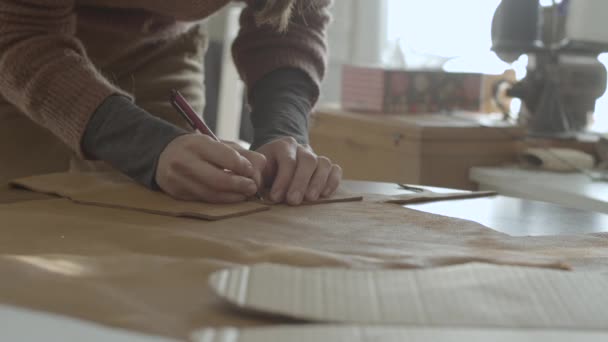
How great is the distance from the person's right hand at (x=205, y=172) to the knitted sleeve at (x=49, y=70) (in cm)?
16

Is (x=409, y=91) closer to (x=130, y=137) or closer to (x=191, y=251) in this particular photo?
(x=130, y=137)

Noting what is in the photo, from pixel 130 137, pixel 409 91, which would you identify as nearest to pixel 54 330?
pixel 130 137

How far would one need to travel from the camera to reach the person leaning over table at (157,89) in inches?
38.5

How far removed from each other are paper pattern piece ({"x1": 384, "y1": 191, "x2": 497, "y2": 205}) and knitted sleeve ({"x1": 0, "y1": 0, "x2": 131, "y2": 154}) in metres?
0.38

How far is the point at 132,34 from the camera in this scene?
1.34 metres

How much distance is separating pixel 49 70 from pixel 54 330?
0.66m

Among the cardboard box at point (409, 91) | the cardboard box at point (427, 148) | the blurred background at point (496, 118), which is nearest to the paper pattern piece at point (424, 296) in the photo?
the blurred background at point (496, 118)

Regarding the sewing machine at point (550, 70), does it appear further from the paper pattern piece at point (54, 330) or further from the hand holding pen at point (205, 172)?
the paper pattern piece at point (54, 330)

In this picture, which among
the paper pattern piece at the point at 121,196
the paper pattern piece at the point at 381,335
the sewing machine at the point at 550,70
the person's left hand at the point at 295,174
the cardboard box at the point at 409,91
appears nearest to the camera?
the paper pattern piece at the point at 381,335

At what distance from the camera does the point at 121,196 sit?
3.10 ft

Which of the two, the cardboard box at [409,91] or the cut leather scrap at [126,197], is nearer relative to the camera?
the cut leather scrap at [126,197]

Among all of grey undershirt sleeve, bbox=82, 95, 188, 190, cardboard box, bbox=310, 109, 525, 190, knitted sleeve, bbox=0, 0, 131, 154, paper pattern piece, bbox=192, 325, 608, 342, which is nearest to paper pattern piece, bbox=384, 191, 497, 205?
grey undershirt sleeve, bbox=82, 95, 188, 190

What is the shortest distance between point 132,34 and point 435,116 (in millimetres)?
989

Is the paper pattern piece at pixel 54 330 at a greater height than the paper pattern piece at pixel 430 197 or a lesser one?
greater
